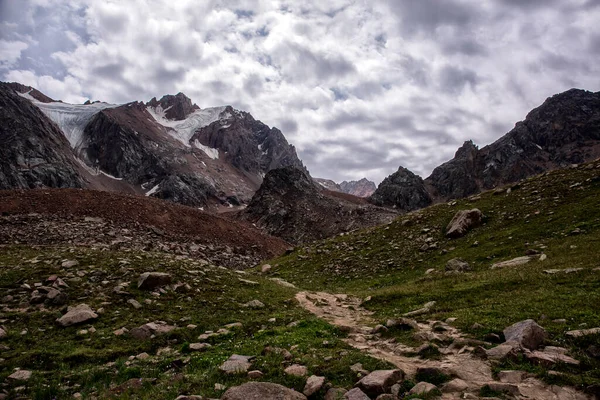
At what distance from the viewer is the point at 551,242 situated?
891 inches

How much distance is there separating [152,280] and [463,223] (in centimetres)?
2555

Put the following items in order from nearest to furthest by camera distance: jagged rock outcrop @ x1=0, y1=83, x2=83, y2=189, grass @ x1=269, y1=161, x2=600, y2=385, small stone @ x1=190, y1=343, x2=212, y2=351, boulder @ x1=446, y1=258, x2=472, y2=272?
small stone @ x1=190, y1=343, x2=212, y2=351 → grass @ x1=269, y1=161, x2=600, y2=385 → boulder @ x1=446, y1=258, x2=472, y2=272 → jagged rock outcrop @ x1=0, y1=83, x2=83, y2=189

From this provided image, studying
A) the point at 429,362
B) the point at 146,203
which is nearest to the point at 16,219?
the point at 146,203

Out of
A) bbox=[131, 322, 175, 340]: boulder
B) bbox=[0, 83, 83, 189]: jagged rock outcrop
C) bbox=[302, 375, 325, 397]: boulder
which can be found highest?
bbox=[0, 83, 83, 189]: jagged rock outcrop

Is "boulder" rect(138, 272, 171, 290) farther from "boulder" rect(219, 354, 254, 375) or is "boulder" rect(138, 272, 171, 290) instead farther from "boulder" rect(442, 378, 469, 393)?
"boulder" rect(442, 378, 469, 393)

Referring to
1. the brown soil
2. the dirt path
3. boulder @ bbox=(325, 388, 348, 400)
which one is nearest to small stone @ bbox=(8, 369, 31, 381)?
boulder @ bbox=(325, 388, 348, 400)

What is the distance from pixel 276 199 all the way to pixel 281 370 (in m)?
97.5

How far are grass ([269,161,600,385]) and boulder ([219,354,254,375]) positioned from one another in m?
5.55

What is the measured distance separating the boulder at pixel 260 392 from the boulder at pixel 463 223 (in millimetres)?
25713

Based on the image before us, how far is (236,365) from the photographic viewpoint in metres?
10.1

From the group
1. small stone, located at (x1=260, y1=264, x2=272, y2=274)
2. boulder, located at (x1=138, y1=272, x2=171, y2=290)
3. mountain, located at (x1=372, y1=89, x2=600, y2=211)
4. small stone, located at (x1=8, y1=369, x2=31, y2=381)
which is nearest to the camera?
small stone, located at (x1=8, y1=369, x2=31, y2=381)

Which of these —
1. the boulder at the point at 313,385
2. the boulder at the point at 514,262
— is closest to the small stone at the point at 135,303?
the boulder at the point at 313,385

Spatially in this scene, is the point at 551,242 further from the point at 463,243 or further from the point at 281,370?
the point at 281,370

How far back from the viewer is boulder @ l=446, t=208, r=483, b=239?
29938 mm
